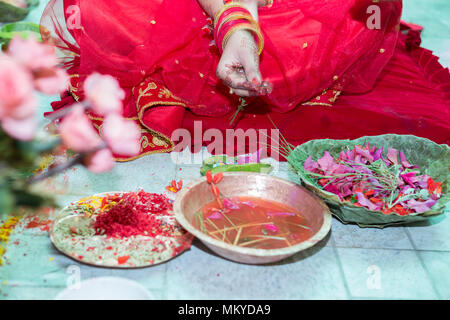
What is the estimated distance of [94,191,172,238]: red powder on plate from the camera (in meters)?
1.32

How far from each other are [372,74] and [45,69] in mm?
1567

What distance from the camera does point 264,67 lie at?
1.92 meters

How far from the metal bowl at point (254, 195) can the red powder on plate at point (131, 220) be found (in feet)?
0.33

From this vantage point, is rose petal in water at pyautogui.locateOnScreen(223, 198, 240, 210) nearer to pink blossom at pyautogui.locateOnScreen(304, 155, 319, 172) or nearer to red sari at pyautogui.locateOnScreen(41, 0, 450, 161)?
pink blossom at pyautogui.locateOnScreen(304, 155, 319, 172)

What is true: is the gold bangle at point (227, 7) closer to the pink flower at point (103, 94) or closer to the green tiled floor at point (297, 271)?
the green tiled floor at point (297, 271)

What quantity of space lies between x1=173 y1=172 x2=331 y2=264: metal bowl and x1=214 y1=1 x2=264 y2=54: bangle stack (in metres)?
0.48

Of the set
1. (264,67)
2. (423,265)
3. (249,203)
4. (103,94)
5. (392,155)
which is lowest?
(423,265)

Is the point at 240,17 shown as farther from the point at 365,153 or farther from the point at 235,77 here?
the point at 365,153

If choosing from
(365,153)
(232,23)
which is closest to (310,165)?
(365,153)

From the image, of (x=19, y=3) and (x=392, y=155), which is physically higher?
(x=19, y=3)

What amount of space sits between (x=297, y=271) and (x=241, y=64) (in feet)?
2.26

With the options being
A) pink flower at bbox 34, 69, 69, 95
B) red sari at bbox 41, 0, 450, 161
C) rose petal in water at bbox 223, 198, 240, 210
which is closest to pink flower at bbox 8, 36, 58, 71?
pink flower at bbox 34, 69, 69, 95

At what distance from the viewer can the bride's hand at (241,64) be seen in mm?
1579

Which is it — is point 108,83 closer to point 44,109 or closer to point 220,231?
point 220,231
